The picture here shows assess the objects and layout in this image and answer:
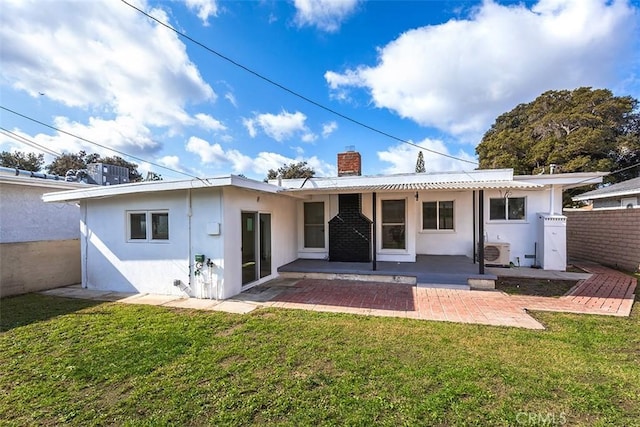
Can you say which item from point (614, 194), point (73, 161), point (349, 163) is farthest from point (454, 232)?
point (73, 161)

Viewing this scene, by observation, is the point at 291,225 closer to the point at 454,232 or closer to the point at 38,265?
the point at 454,232

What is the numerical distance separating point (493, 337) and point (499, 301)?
2.63 metres

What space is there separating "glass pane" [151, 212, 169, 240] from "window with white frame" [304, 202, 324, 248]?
5472mm

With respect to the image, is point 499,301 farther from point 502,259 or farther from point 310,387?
point 310,387

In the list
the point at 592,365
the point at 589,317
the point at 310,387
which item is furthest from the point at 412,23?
the point at 310,387

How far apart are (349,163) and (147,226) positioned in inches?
302

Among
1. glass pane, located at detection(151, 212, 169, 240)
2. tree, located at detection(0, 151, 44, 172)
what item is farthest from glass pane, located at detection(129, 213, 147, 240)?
tree, located at detection(0, 151, 44, 172)

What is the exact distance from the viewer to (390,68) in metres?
12.4

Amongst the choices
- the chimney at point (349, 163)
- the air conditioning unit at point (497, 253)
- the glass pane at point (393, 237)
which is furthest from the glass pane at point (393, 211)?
the air conditioning unit at point (497, 253)

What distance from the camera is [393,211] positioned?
1105 cm

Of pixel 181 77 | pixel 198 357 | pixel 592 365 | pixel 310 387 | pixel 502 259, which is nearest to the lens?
pixel 310 387

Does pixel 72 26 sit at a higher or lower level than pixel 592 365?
higher

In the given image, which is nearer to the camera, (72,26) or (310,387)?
(310,387)

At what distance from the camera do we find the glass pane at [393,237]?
10992mm
